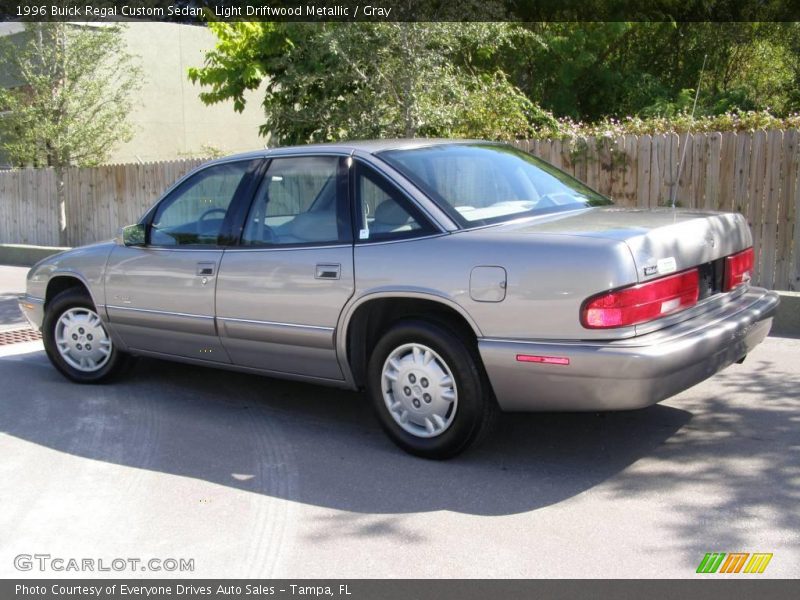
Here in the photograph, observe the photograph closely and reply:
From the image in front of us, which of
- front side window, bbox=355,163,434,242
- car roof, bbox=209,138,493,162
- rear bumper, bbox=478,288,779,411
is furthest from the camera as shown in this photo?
car roof, bbox=209,138,493,162

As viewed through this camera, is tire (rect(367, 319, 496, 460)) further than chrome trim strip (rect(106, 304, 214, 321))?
No

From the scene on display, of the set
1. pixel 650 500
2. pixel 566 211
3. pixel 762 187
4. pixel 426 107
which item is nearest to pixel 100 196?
pixel 426 107

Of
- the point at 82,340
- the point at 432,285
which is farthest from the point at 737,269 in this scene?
the point at 82,340

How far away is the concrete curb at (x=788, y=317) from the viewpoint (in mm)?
7934

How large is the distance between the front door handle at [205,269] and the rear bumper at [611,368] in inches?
80.5


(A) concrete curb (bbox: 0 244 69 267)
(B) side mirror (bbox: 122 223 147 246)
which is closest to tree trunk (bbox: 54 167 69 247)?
(A) concrete curb (bbox: 0 244 69 267)

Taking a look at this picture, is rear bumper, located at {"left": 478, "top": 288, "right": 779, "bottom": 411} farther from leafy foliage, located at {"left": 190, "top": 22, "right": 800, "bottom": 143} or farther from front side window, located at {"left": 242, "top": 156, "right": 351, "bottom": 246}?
leafy foliage, located at {"left": 190, "top": 22, "right": 800, "bottom": 143}

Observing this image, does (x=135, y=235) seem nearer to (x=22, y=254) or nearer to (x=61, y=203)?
(x=22, y=254)

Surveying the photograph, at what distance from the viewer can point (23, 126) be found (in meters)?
18.1

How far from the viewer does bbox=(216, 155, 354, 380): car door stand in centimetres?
516

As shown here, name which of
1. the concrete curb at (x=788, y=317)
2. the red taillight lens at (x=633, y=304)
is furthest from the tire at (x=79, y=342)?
the concrete curb at (x=788, y=317)

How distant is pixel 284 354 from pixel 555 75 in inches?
704

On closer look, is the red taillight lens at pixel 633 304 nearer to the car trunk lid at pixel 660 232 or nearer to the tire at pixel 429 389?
the car trunk lid at pixel 660 232

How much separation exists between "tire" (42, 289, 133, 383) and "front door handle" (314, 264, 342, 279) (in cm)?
221
